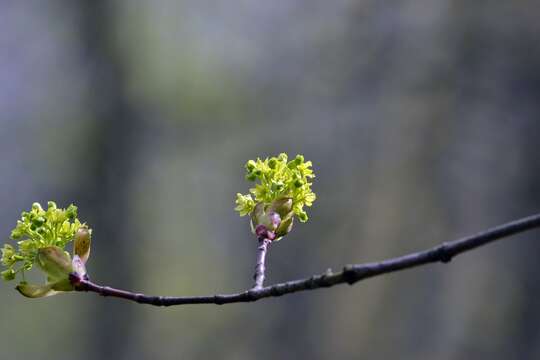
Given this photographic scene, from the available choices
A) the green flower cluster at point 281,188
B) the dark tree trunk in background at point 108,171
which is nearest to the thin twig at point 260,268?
the green flower cluster at point 281,188

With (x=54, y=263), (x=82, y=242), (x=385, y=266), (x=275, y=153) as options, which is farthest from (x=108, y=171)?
(x=385, y=266)

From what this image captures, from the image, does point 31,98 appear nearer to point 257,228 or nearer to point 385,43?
point 385,43

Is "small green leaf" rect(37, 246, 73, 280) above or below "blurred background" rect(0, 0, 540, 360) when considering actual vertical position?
below

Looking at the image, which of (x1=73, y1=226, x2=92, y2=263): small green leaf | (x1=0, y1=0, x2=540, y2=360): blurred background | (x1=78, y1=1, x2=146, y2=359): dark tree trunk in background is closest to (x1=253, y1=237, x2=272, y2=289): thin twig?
(x1=73, y1=226, x2=92, y2=263): small green leaf

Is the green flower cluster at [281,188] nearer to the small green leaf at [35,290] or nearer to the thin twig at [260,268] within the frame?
the thin twig at [260,268]

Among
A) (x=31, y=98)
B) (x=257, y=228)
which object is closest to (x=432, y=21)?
(x=31, y=98)

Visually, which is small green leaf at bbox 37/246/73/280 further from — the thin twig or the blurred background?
the blurred background
